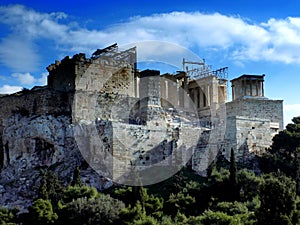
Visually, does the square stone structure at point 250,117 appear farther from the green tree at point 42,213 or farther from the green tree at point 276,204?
the green tree at point 42,213

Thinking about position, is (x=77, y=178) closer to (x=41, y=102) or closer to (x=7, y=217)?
(x=7, y=217)

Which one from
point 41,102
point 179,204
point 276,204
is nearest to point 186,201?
point 179,204

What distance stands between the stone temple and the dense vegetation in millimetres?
2127

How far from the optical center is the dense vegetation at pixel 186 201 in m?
32.1

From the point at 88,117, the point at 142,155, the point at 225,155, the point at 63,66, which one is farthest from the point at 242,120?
the point at 63,66

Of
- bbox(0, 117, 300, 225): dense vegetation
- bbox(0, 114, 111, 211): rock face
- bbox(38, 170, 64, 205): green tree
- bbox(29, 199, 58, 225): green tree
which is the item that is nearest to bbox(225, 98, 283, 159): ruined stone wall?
bbox(0, 117, 300, 225): dense vegetation

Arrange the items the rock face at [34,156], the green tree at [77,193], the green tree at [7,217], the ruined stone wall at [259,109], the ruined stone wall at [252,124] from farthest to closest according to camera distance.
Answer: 1. the ruined stone wall at [259,109]
2. the ruined stone wall at [252,124]
3. the rock face at [34,156]
4. the green tree at [77,193]
5. the green tree at [7,217]

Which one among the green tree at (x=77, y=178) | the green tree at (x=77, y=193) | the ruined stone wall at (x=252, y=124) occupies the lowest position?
the green tree at (x=77, y=193)

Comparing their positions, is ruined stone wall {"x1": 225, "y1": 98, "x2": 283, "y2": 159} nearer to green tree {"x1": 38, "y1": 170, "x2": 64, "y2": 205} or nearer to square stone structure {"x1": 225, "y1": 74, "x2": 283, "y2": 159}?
square stone structure {"x1": 225, "y1": 74, "x2": 283, "y2": 159}

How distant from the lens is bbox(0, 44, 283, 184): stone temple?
4256cm

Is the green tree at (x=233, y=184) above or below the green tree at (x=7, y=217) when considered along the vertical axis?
above

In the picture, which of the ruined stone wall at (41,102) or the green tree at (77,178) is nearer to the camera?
the green tree at (77,178)

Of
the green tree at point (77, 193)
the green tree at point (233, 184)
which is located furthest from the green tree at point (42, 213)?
the green tree at point (233, 184)

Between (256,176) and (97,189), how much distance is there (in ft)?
34.7
